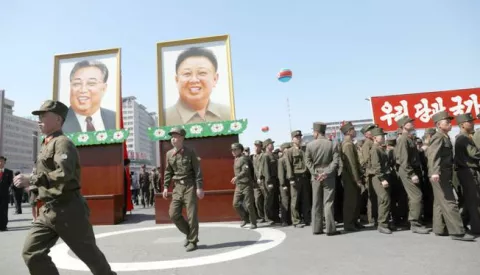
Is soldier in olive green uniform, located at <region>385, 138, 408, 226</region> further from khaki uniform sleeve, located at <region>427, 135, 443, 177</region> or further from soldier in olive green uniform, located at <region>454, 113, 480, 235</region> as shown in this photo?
khaki uniform sleeve, located at <region>427, 135, 443, 177</region>

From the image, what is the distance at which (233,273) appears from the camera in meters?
4.07

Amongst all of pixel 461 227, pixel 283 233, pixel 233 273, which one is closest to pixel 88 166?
pixel 283 233

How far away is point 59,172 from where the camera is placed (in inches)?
121

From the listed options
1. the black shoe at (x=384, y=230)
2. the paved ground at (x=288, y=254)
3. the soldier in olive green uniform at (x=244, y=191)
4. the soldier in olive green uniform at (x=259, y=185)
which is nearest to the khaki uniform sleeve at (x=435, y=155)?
the paved ground at (x=288, y=254)

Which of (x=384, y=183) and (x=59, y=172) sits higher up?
(x=59, y=172)

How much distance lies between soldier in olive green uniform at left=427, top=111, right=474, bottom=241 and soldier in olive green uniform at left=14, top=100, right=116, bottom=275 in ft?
17.8

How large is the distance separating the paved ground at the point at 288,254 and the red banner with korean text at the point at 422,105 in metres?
8.35

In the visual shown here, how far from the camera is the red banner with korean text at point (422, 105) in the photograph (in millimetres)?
13516

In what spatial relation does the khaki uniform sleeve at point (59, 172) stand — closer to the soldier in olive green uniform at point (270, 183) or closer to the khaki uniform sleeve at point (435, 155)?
the khaki uniform sleeve at point (435, 155)

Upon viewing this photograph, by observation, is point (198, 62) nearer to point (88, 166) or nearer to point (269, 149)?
point (269, 149)

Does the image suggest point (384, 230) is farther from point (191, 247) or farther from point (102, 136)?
point (102, 136)

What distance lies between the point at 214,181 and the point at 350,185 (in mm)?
4500

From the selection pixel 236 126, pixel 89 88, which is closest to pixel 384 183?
pixel 236 126

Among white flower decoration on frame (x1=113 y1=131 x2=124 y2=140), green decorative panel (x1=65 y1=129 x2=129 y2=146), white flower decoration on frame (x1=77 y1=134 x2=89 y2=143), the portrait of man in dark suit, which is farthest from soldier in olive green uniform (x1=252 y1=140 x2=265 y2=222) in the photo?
white flower decoration on frame (x1=77 y1=134 x2=89 y2=143)
